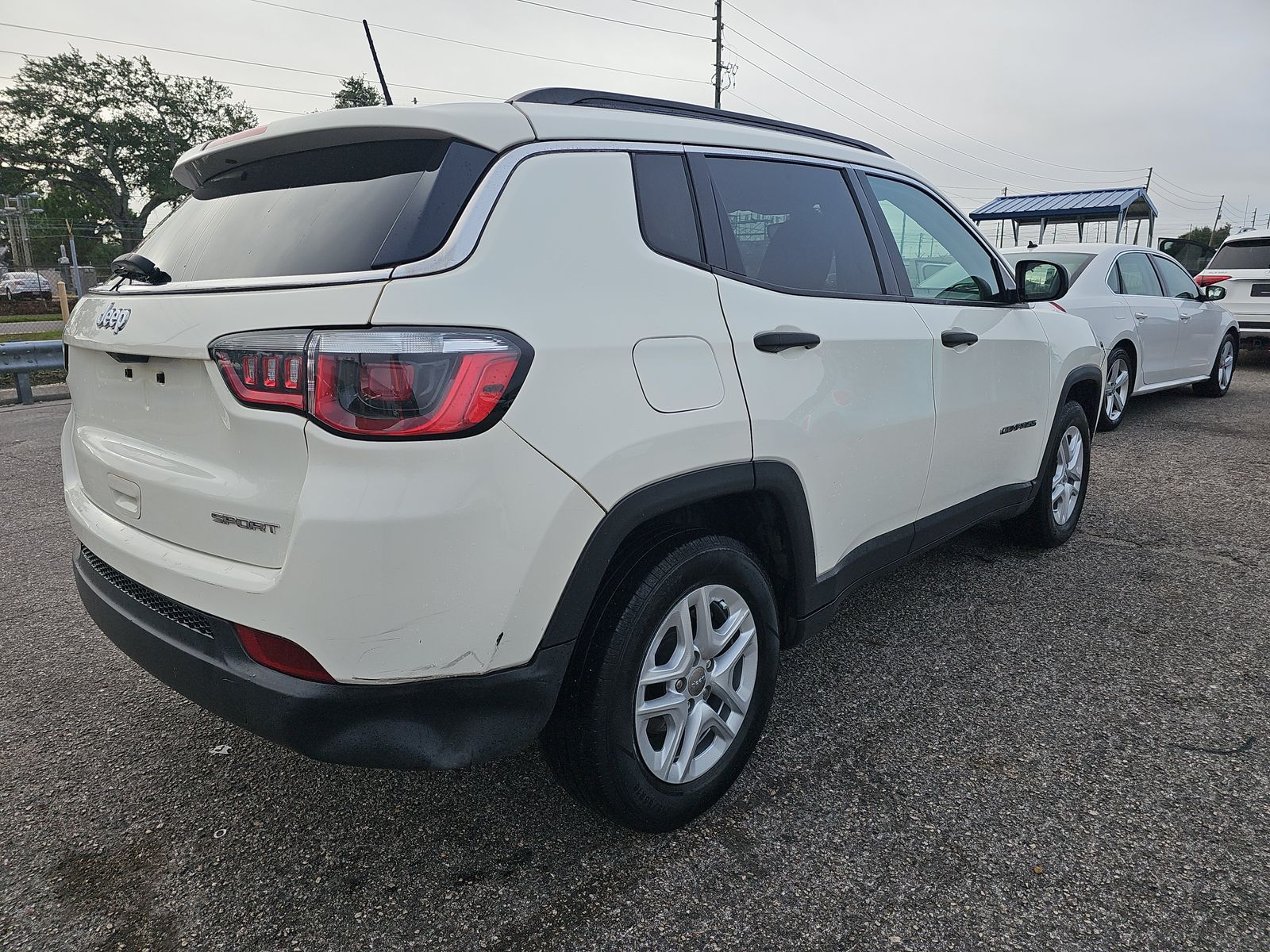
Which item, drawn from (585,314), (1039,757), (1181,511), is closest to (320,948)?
(585,314)

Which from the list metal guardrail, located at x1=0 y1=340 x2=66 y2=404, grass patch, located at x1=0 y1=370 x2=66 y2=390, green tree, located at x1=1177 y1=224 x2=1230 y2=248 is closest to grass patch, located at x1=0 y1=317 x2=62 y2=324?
grass patch, located at x1=0 y1=370 x2=66 y2=390

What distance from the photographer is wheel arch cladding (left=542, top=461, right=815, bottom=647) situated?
6.08 feet

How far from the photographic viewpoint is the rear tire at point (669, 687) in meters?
1.96

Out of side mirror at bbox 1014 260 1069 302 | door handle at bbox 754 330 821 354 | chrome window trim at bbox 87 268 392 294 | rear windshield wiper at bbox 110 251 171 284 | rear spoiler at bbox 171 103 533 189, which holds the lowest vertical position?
door handle at bbox 754 330 821 354

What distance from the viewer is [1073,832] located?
2.21m

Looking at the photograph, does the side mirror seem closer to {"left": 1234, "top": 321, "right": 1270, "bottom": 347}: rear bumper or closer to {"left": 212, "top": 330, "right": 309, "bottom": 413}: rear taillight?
{"left": 212, "top": 330, "right": 309, "bottom": 413}: rear taillight


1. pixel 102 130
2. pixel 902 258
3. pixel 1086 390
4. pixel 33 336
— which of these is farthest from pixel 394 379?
pixel 102 130

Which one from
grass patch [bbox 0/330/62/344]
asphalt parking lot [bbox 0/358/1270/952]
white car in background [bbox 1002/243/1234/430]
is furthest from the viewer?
grass patch [bbox 0/330/62/344]

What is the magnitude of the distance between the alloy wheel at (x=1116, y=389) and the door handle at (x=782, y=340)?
6.27 metres

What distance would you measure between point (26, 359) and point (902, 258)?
1041cm

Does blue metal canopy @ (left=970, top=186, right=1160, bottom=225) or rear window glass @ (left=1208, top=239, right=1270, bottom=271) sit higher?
blue metal canopy @ (left=970, top=186, right=1160, bottom=225)

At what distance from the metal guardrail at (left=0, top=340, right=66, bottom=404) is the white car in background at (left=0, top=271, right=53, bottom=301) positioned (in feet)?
78.9

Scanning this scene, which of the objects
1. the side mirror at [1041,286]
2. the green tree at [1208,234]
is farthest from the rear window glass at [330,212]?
the green tree at [1208,234]

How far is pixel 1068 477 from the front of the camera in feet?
14.3
